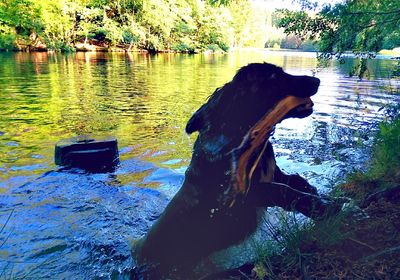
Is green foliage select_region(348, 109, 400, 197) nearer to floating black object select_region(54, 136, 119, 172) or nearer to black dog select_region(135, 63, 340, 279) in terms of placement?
black dog select_region(135, 63, 340, 279)

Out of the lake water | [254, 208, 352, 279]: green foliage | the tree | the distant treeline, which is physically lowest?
the lake water

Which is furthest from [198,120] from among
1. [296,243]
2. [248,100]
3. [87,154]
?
[87,154]

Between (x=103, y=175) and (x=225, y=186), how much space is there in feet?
16.1

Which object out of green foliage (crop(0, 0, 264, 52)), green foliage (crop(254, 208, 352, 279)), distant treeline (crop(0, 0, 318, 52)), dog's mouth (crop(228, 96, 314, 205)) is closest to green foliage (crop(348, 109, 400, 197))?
green foliage (crop(254, 208, 352, 279))

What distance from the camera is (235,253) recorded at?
358cm

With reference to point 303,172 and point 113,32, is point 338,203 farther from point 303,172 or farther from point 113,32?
point 113,32

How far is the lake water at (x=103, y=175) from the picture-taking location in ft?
15.8

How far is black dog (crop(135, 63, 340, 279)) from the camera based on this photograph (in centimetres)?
337

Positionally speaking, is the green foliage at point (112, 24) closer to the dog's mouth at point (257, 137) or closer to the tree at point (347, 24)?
the tree at point (347, 24)

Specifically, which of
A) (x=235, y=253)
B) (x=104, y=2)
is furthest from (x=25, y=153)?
(x=104, y=2)

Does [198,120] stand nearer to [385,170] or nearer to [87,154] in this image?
[385,170]

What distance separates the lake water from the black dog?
870 millimetres

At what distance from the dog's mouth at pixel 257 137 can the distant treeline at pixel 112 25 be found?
129 feet

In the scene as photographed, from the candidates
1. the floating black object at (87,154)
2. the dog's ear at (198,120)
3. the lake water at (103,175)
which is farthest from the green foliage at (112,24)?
the dog's ear at (198,120)
